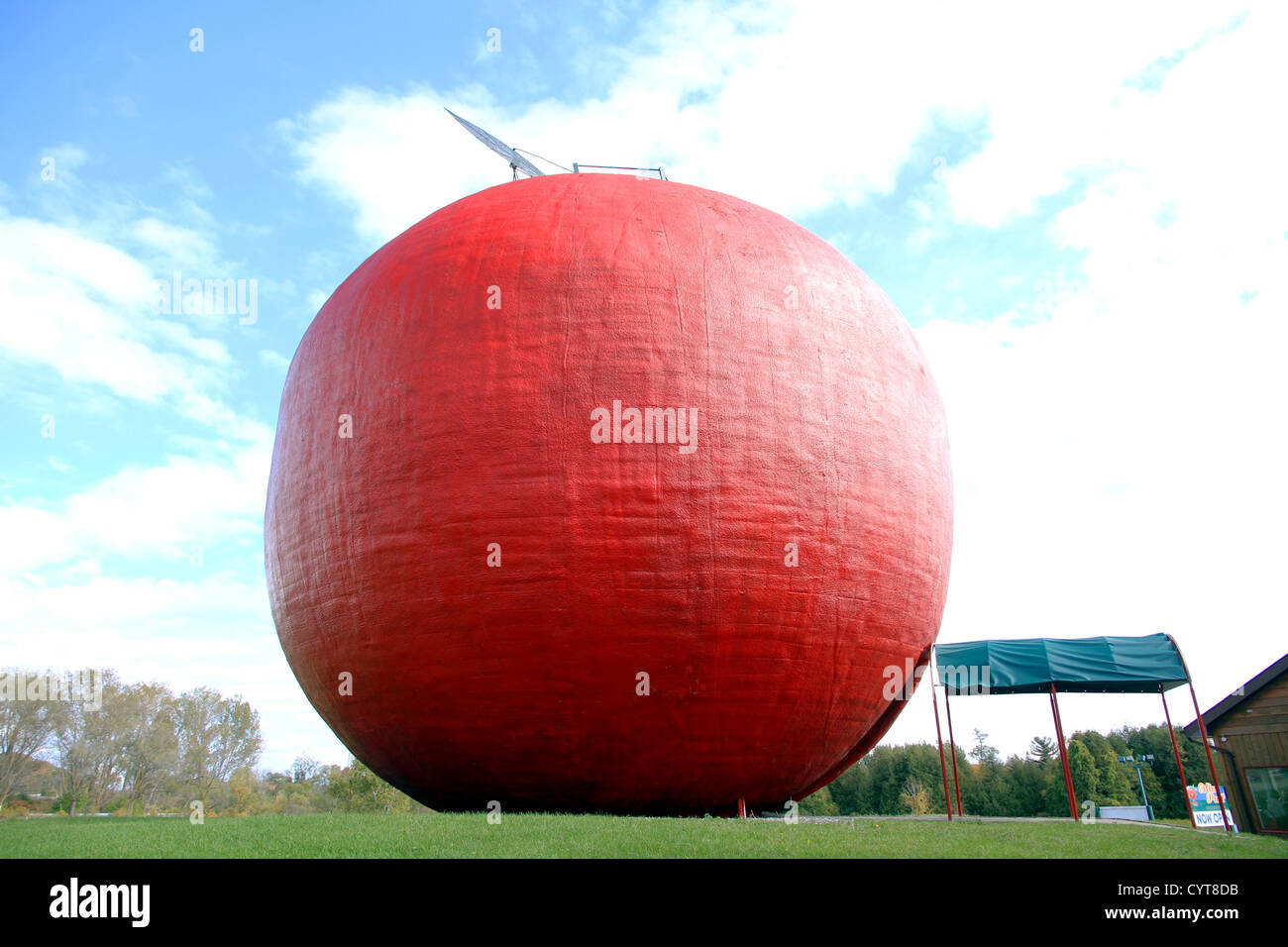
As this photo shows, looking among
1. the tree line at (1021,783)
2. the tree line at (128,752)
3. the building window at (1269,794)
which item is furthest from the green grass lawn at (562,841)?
the tree line at (1021,783)

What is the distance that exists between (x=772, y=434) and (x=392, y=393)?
4291mm

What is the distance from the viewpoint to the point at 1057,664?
1297 centimetres

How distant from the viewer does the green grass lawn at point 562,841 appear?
6.14m

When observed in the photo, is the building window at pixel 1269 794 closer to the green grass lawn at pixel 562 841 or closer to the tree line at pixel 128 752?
the green grass lawn at pixel 562 841

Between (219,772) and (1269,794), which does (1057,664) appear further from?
(219,772)

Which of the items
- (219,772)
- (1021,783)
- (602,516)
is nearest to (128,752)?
(219,772)

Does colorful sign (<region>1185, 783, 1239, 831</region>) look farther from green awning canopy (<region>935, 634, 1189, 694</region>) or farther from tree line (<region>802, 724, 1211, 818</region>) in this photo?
tree line (<region>802, 724, 1211, 818</region>)

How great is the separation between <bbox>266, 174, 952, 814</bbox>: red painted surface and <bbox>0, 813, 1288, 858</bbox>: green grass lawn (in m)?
1.10

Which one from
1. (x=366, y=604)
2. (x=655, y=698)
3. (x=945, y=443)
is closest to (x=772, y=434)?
(x=655, y=698)

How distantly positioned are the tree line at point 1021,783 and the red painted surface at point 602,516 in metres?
30.5

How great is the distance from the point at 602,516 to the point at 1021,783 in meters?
Result: 42.5

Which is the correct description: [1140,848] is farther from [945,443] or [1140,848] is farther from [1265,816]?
[1265,816]

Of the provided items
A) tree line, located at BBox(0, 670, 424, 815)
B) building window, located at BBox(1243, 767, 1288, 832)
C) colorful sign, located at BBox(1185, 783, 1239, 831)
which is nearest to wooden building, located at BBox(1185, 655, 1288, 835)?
building window, located at BBox(1243, 767, 1288, 832)
